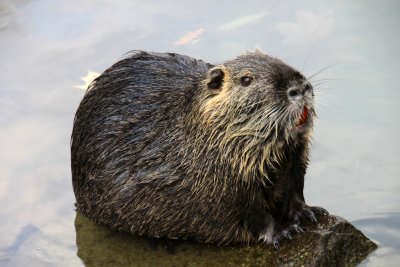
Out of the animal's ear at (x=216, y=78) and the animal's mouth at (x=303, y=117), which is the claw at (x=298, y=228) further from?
the animal's ear at (x=216, y=78)

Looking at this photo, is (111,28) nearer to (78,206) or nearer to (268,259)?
(78,206)

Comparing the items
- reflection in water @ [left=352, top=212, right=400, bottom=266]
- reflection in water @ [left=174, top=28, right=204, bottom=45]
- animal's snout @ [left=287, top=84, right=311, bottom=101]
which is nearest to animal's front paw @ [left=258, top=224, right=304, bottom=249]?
reflection in water @ [left=352, top=212, right=400, bottom=266]

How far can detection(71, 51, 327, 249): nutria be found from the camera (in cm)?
449

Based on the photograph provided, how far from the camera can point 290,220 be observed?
16.0 feet

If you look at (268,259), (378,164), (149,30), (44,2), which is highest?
(44,2)

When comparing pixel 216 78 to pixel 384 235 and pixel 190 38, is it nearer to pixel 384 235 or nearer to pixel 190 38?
pixel 384 235

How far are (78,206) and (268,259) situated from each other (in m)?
1.44

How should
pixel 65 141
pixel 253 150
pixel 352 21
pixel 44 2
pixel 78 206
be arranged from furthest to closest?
pixel 44 2
pixel 352 21
pixel 65 141
pixel 78 206
pixel 253 150

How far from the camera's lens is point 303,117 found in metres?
4.42

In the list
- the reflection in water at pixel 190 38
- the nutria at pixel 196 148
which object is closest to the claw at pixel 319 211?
the nutria at pixel 196 148

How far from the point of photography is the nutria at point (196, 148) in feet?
14.7

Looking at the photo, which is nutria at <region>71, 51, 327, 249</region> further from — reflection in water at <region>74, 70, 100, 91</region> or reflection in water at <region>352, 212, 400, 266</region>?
reflection in water at <region>74, 70, 100, 91</region>

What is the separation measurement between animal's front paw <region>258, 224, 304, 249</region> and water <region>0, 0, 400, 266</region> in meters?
0.47

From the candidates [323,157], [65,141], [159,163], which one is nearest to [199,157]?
[159,163]
